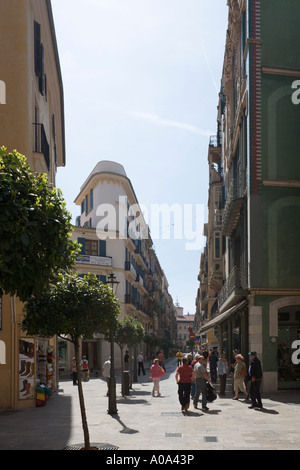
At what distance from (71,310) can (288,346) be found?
14030mm

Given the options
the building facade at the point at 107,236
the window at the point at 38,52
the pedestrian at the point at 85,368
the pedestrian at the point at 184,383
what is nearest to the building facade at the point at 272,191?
the pedestrian at the point at 184,383

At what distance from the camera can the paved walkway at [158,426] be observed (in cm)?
1016

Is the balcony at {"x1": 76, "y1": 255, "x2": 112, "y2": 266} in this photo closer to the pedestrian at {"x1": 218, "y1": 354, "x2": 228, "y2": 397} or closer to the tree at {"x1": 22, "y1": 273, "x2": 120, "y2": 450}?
Result: the pedestrian at {"x1": 218, "y1": 354, "x2": 228, "y2": 397}

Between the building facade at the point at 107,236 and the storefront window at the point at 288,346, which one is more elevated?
the building facade at the point at 107,236

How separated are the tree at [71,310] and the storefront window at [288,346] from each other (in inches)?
495

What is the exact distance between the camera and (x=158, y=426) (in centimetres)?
1252

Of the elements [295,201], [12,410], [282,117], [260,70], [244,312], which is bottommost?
[12,410]

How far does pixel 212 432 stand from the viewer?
1145 centimetres

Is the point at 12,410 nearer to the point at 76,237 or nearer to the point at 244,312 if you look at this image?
the point at 244,312

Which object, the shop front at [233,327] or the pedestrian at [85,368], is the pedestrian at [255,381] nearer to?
the shop front at [233,327]

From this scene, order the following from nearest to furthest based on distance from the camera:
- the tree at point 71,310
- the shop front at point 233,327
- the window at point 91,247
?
the tree at point 71,310 < the shop front at point 233,327 < the window at point 91,247

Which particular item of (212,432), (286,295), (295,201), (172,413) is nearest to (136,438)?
(212,432)

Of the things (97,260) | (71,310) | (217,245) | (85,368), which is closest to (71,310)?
(71,310)

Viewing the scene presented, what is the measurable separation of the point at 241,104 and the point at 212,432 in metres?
→ 17.1
